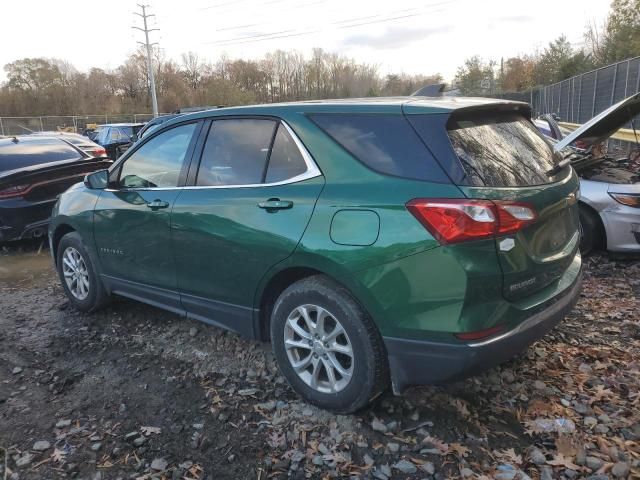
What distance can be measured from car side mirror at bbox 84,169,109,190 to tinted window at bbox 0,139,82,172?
11.8ft

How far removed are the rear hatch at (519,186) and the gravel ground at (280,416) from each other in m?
0.78

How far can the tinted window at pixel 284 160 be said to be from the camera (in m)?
3.02

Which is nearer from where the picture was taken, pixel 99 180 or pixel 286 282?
pixel 286 282

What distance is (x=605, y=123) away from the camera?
18.7 ft

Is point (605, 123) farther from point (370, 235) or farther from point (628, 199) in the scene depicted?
point (370, 235)

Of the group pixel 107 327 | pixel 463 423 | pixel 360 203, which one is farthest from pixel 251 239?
pixel 107 327

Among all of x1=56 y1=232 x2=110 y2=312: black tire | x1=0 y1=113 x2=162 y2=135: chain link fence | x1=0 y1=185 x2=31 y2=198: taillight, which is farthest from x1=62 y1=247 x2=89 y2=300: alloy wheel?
x1=0 y1=113 x2=162 y2=135: chain link fence

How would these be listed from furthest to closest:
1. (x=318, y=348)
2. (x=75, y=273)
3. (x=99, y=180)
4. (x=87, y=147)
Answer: (x=87, y=147), (x=75, y=273), (x=99, y=180), (x=318, y=348)

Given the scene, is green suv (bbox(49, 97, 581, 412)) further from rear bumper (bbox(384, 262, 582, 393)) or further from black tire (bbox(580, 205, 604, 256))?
black tire (bbox(580, 205, 604, 256))

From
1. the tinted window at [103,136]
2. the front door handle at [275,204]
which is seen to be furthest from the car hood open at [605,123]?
the tinted window at [103,136]

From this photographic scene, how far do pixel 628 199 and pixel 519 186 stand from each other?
129 inches

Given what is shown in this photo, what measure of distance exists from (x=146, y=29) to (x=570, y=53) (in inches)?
1566

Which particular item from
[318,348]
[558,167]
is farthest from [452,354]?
[558,167]

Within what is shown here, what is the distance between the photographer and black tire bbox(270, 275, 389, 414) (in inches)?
106
